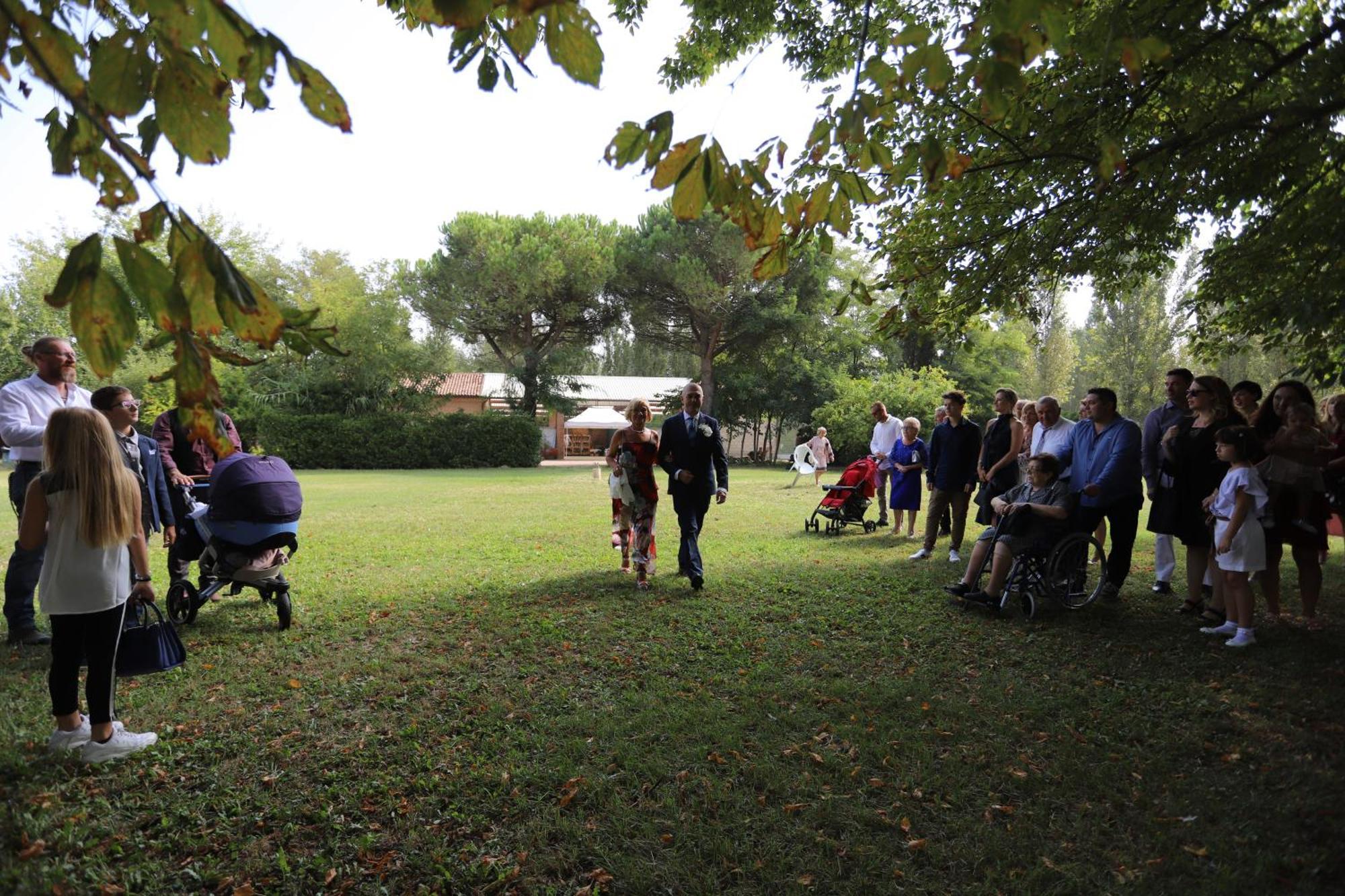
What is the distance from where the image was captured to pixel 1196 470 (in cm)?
584

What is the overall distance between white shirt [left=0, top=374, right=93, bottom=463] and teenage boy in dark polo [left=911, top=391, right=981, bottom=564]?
8109mm

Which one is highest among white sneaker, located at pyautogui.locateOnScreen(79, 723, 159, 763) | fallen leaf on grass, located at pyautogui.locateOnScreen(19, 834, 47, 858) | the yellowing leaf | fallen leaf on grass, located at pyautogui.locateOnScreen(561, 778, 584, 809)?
the yellowing leaf

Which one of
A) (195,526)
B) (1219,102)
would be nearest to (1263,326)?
(1219,102)

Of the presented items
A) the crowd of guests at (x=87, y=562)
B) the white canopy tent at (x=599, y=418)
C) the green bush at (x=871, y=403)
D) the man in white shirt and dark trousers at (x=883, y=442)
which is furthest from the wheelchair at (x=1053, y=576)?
the white canopy tent at (x=599, y=418)

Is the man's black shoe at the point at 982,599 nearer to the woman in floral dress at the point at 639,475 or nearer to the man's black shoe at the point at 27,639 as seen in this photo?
the woman in floral dress at the point at 639,475

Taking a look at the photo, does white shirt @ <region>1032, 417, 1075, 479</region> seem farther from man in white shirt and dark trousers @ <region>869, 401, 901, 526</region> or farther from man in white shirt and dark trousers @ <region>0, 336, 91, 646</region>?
man in white shirt and dark trousers @ <region>0, 336, 91, 646</region>

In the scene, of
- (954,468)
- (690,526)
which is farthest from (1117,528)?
(690,526)

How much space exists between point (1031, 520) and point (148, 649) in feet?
20.9

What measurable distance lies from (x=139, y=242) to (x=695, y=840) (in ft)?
9.32

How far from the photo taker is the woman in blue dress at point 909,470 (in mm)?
9992

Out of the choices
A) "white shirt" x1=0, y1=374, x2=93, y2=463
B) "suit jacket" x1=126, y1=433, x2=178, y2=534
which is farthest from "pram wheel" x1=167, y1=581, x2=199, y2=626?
"white shirt" x1=0, y1=374, x2=93, y2=463

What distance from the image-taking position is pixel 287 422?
1156 inches

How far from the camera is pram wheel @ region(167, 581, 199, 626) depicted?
18.3ft

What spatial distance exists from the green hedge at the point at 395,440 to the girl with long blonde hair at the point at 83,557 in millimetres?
27955
